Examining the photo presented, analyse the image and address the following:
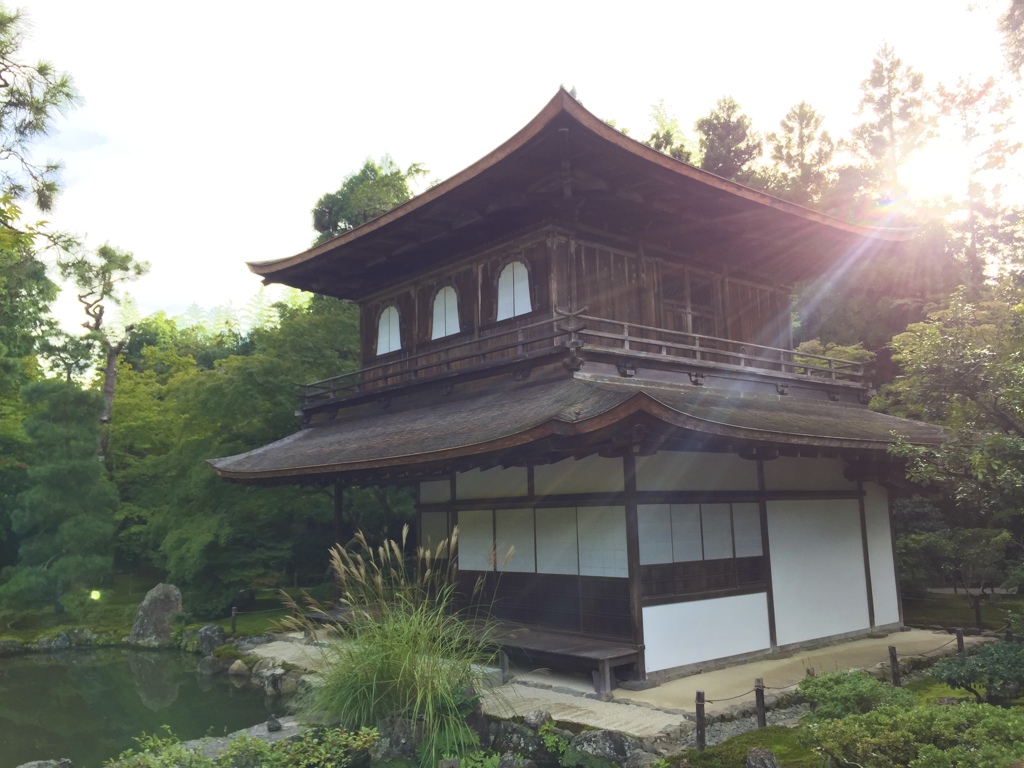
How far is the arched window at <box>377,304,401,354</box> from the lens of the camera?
14.6 meters

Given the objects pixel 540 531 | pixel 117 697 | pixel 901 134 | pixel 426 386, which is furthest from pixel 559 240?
pixel 901 134

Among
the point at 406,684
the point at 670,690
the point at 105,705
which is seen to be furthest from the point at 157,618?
the point at 670,690

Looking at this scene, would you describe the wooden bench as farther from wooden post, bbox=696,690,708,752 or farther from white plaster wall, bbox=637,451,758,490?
white plaster wall, bbox=637,451,758,490

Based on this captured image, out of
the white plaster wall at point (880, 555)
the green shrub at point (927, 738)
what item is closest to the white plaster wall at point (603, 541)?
the green shrub at point (927, 738)

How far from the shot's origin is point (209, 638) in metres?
15.2

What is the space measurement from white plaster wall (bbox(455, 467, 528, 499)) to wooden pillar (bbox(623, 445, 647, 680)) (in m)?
2.06

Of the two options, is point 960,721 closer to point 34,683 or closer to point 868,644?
point 868,644

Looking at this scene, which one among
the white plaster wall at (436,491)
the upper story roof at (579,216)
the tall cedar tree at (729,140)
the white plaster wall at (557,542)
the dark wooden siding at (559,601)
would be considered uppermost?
the tall cedar tree at (729,140)

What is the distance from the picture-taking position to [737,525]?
1025cm

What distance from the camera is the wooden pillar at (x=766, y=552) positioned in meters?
10.2

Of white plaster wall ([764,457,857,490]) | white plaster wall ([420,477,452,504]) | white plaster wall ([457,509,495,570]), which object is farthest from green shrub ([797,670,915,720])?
white plaster wall ([420,477,452,504])

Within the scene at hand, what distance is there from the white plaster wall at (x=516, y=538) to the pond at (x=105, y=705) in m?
3.79

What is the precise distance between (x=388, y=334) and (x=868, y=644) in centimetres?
959

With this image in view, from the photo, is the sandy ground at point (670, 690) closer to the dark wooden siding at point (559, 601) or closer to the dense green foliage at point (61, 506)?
the dark wooden siding at point (559, 601)
